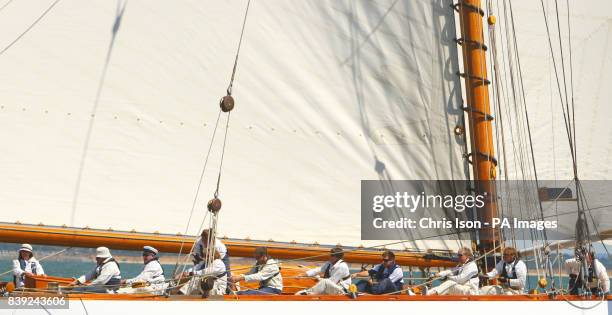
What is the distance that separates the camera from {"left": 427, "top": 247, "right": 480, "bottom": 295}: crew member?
11.8m

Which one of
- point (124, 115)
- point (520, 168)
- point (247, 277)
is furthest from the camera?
point (520, 168)

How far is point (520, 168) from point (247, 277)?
4550 millimetres

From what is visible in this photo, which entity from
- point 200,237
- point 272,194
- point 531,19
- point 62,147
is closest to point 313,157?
point 272,194

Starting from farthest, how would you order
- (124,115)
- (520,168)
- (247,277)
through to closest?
(520,168) < (124,115) < (247,277)

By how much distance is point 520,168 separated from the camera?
13953 millimetres

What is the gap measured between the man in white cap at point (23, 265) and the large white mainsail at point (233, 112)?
3.80 feet

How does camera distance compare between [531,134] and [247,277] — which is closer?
[247,277]

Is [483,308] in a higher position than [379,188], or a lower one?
lower

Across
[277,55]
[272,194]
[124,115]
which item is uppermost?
[277,55]

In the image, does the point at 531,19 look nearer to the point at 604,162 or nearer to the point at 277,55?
the point at 604,162

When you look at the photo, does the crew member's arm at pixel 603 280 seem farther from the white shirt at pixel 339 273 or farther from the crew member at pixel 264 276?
the crew member at pixel 264 276

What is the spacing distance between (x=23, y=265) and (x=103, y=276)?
7.64 ft

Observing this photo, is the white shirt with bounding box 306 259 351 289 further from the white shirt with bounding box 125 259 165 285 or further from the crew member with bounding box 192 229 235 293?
the white shirt with bounding box 125 259 165 285

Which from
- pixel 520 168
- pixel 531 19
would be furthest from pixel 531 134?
pixel 531 19
